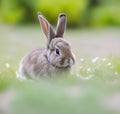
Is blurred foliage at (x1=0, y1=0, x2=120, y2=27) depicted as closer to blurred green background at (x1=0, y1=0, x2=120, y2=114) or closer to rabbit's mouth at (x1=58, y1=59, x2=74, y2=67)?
blurred green background at (x1=0, y1=0, x2=120, y2=114)

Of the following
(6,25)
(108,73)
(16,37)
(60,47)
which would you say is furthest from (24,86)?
(6,25)

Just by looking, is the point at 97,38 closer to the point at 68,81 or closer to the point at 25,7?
the point at 25,7

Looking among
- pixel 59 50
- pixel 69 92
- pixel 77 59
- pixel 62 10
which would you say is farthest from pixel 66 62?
pixel 62 10

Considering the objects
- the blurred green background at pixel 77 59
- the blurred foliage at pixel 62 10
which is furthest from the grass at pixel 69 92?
the blurred foliage at pixel 62 10

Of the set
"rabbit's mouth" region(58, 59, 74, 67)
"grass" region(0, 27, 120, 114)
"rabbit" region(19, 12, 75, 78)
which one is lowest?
"grass" region(0, 27, 120, 114)

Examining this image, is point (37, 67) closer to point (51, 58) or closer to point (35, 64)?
point (35, 64)

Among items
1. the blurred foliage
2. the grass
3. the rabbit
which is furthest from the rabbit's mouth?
the blurred foliage
